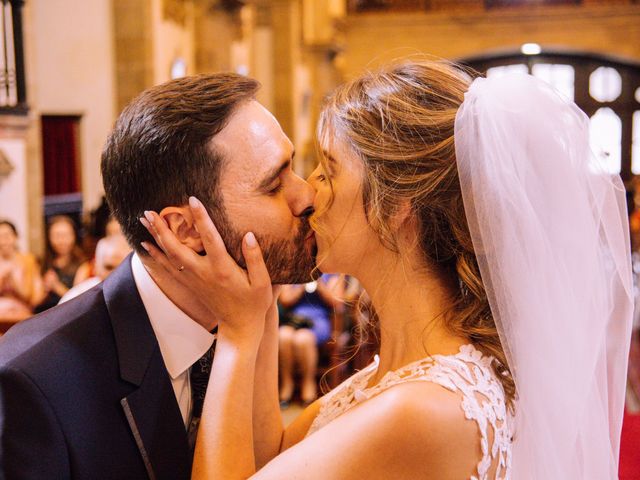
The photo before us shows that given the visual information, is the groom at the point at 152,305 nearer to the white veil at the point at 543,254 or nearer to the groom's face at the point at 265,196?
the groom's face at the point at 265,196

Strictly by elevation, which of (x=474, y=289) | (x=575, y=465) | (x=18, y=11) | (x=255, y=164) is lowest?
(x=575, y=465)

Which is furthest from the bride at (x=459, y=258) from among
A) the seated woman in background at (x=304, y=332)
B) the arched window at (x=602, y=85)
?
the arched window at (x=602, y=85)

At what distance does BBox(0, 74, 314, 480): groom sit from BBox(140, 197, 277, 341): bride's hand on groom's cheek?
53 mm

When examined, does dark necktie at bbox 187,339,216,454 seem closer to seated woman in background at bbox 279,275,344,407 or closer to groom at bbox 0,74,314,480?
groom at bbox 0,74,314,480

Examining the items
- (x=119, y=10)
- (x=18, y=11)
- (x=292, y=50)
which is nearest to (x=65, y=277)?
(x=18, y=11)

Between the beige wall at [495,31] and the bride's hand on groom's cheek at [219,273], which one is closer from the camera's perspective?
the bride's hand on groom's cheek at [219,273]

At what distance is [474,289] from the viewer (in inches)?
79.7

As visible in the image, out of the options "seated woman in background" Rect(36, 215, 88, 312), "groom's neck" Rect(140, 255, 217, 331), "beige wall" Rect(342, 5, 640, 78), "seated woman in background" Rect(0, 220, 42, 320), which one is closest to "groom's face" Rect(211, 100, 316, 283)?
"groom's neck" Rect(140, 255, 217, 331)

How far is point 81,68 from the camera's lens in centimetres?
1032

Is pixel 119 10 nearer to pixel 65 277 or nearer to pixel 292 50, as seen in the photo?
pixel 65 277

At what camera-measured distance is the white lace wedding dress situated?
1763 millimetres

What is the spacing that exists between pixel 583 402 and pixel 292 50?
14.6 m

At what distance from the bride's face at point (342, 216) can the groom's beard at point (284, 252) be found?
4.0 inches

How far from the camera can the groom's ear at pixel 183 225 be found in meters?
2.09
